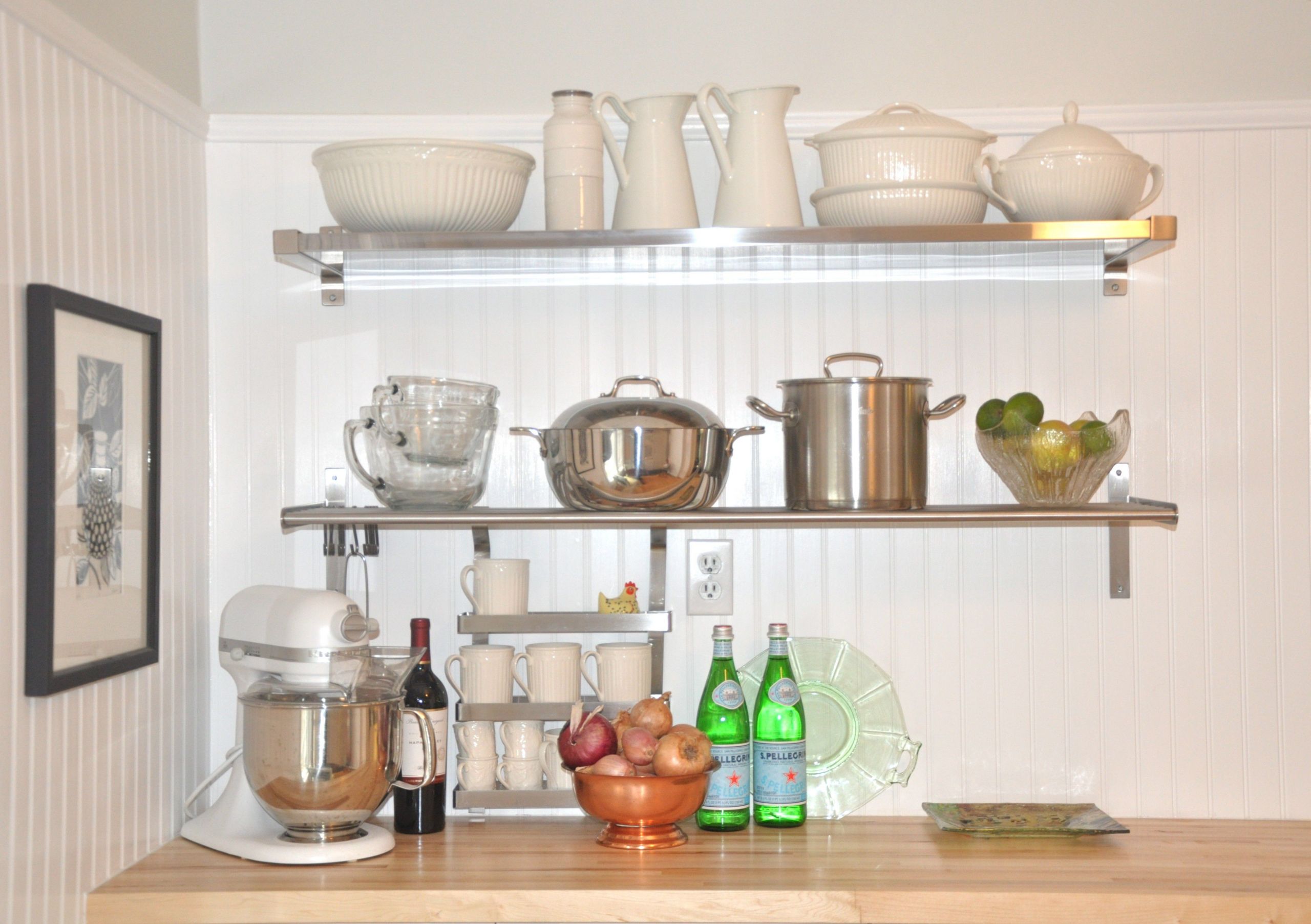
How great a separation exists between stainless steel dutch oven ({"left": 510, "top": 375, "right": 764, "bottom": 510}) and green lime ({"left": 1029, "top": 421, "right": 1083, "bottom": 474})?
37cm

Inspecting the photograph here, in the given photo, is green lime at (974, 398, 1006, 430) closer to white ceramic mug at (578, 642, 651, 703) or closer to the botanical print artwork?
white ceramic mug at (578, 642, 651, 703)

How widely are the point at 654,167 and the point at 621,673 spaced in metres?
0.71

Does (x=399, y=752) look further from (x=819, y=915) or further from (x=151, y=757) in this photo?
(x=819, y=915)

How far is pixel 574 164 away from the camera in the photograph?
1.61m

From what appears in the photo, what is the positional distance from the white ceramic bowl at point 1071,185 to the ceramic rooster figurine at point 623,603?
74 centimetres

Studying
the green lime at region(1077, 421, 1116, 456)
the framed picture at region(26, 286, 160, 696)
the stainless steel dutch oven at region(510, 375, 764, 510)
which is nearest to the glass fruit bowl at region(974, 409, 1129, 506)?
the green lime at region(1077, 421, 1116, 456)

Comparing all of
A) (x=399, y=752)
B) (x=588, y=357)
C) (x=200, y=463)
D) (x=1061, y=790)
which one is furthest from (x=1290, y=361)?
(x=200, y=463)

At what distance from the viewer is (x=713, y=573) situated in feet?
5.90

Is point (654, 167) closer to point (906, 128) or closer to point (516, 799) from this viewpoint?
point (906, 128)

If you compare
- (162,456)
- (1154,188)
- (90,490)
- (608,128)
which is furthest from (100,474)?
(1154,188)

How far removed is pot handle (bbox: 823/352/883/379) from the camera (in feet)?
→ 5.62

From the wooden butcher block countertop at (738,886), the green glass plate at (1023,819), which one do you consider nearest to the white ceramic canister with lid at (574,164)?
the wooden butcher block countertop at (738,886)

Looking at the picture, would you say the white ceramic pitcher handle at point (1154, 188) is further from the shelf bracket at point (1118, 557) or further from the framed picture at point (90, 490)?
the framed picture at point (90, 490)

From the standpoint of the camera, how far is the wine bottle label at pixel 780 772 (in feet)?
5.40
